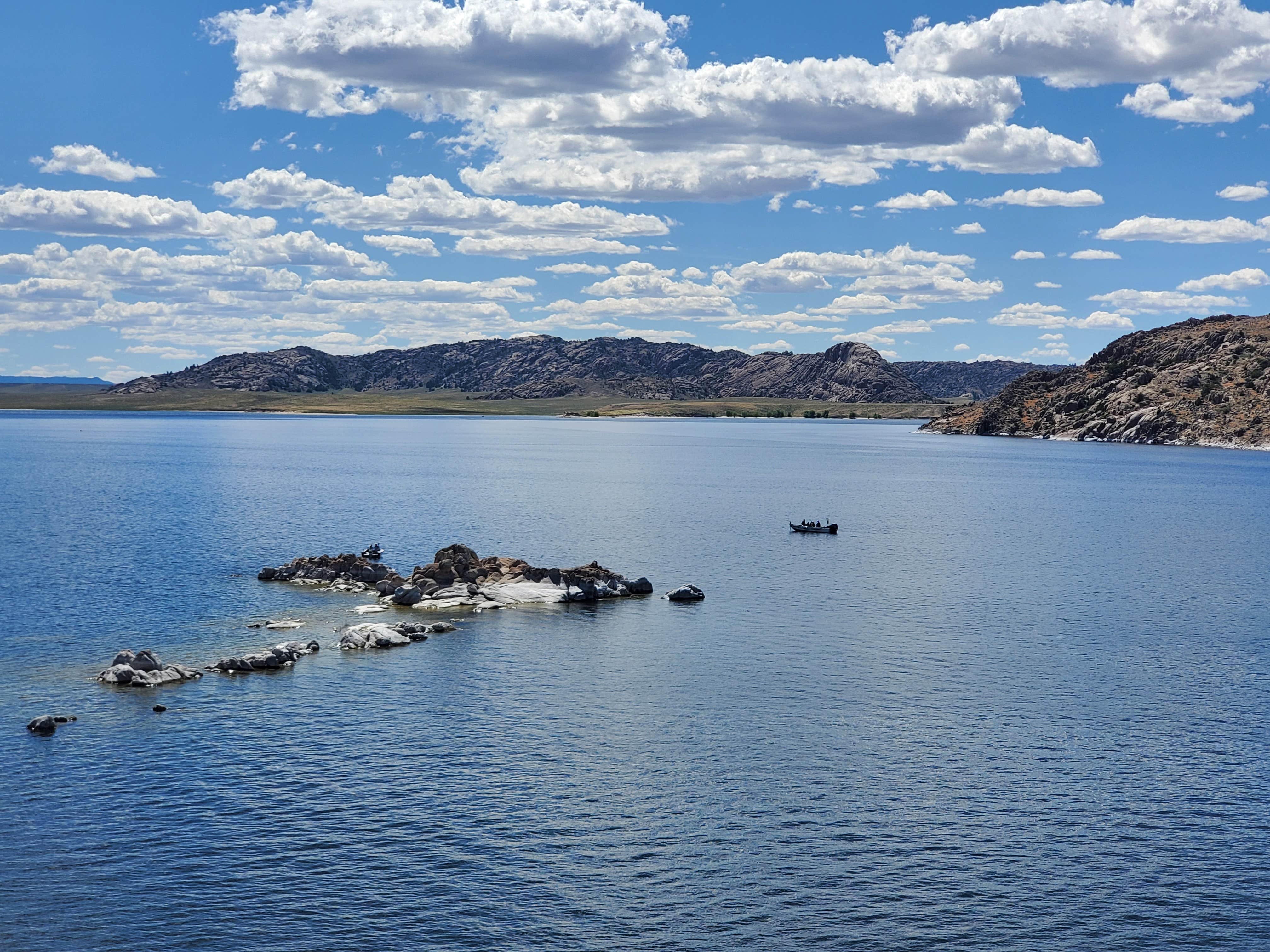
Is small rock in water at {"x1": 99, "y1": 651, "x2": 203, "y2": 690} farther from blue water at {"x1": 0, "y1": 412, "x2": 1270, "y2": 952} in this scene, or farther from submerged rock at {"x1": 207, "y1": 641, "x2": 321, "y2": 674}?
submerged rock at {"x1": 207, "y1": 641, "x2": 321, "y2": 674}

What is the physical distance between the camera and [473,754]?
5050cm

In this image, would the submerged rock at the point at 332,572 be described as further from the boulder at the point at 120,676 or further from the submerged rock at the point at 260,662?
the boulder at the point at 120,676

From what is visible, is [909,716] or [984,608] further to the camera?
[984,608]

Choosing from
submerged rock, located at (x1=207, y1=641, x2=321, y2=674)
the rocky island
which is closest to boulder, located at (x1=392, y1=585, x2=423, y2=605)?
the rocky island

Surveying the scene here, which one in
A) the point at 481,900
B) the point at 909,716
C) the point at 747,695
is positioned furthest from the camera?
the point at 747,695

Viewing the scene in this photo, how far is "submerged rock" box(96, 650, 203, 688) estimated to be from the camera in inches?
2393

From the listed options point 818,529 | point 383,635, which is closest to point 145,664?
point 383,635

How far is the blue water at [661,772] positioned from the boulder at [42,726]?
90 cm

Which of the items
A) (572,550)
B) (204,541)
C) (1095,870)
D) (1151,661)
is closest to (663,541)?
(572,550)

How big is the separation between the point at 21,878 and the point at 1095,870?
37813 millimetres

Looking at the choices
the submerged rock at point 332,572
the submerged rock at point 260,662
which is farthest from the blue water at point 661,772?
the submerged rock at point 332,572

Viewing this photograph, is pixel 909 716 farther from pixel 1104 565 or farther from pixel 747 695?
pixel 1104 565

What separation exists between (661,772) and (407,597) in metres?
43.4

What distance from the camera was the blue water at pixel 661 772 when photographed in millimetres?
35375
